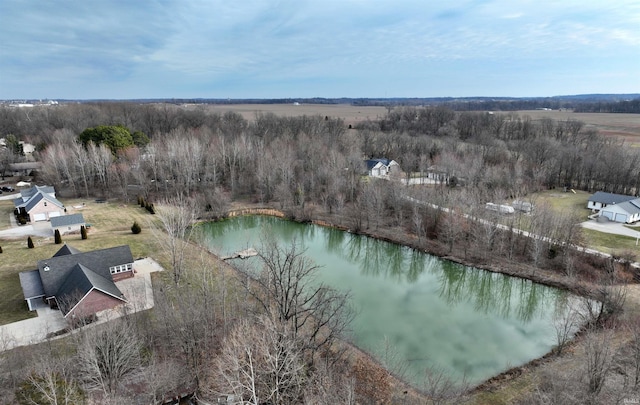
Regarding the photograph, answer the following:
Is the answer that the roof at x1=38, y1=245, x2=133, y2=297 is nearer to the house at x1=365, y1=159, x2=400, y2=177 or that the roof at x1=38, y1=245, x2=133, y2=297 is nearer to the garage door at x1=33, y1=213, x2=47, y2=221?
the garage door at x1=33, y1=213, x2=47, y2=221

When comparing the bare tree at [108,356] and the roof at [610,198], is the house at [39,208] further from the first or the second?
the roof at [610,198]

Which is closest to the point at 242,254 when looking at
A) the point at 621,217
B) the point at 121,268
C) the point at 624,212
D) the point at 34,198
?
the point at 121,268

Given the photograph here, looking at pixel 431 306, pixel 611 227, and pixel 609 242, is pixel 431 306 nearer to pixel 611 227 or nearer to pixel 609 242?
pixel 609 242

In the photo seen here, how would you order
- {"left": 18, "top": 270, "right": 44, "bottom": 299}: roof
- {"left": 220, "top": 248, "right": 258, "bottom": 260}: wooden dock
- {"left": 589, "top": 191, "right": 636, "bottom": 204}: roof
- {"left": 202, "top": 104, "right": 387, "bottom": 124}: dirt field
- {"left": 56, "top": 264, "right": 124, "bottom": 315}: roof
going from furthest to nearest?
{"left": 202, "top": 104, "right": 387, "bottom": 124}: dirt field → {"left": 589, "top": 191, "right": 636, "bottom": 204}: roof → {"left": 220, "top": 248, "right": 258, "bottom": 260}: wooden dock → {"left": 18, "top": 270, "right": 44, "bottom": 299}: roof → {"left": 56, "top": 264, "right": 124, "bottom": 315}: roof

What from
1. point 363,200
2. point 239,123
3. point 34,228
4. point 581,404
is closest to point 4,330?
point 34,228

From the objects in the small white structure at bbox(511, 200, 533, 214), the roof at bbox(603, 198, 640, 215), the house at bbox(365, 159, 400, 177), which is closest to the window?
the small white structure at bbox(511, 200, 533, 214)

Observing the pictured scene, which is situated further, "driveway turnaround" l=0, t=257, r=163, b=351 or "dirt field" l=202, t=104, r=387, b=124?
"dirt field" l=202, t=104, r=387, b=124

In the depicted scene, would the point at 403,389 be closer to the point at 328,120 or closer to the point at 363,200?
the point at 363,200
